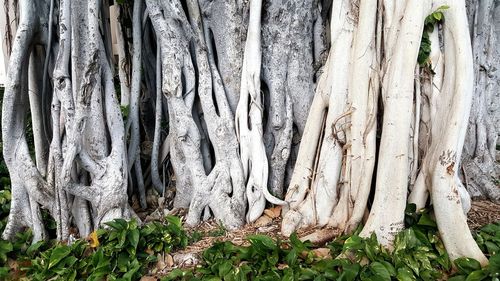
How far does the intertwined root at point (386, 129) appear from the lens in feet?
7.39

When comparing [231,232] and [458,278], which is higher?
[231,232]

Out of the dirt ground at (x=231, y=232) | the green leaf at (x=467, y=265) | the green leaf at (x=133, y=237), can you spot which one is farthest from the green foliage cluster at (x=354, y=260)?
the green leaf at (x=133, y=237)

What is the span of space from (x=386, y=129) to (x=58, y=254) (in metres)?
2.02

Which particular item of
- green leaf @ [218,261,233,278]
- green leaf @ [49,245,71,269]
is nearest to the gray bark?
green leaf @ [218,261,233,278]

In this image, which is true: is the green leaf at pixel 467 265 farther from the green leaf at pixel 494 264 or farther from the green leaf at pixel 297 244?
the green leaf at pixel 297 244

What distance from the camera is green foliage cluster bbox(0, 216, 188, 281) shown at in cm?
229

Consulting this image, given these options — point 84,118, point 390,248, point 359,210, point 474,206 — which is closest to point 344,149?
point 359,210

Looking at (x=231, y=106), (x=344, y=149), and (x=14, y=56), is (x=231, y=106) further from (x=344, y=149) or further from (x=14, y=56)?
(x=14, y=56)

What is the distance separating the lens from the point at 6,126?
262 centimetres

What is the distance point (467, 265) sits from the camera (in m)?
2.08

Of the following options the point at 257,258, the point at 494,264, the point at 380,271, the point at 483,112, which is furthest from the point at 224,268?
the point at 483,112

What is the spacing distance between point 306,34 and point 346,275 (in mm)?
1763

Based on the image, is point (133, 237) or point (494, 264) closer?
point (494, 264)

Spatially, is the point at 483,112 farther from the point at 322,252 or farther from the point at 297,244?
the point at 297,244
